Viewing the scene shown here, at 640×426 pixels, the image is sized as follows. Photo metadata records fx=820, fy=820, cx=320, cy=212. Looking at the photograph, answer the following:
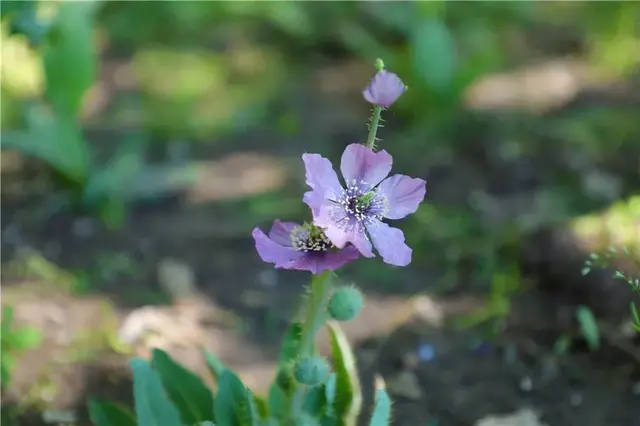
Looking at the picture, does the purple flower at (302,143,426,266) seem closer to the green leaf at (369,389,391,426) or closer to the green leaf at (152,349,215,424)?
the green leaf at (369,389,391,426)

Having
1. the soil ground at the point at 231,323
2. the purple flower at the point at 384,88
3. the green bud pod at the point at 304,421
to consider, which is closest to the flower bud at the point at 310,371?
the green bud pod at the point at 304,421

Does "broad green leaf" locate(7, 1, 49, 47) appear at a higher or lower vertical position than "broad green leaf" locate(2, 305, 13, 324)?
higher

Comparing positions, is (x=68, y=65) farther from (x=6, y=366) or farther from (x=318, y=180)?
(x=318, y=180)

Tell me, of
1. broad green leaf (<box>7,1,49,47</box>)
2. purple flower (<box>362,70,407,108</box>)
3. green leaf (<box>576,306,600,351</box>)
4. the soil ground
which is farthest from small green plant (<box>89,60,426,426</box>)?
broad green leaf (<box>7,1,49,47</box>)

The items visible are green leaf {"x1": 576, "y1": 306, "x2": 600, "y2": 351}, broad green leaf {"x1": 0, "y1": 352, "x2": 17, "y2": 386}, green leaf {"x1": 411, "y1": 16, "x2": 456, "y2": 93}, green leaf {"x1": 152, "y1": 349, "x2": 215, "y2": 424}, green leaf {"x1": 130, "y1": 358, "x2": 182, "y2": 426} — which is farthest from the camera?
green leaf {"x1": 411, "y1": 16, "x2": 456, "y2": 93}

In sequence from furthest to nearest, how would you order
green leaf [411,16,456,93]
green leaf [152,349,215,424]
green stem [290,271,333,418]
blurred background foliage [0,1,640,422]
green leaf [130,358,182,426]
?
green leaf [411,16,456,93], blurred background foliage [0,1,640,422], green leaf [152,349,215,424], green leaf [130,358,182,426], green stem [290,271,333,418]

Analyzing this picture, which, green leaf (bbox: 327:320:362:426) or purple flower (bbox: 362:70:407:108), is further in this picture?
green leaf (bbox: 327:320:362:426)

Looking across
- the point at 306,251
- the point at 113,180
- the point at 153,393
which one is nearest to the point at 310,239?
the point at 306,251

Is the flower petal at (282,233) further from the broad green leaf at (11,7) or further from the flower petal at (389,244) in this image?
the broad green leaf at (11,7)
